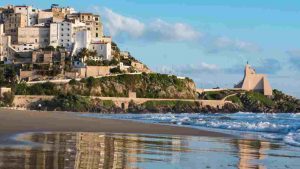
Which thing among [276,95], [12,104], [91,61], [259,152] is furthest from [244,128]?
[276,95]

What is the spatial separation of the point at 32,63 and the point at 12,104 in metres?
15.9

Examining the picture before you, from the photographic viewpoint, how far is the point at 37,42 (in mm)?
87812

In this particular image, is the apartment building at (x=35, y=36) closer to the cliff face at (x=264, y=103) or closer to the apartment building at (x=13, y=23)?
the apartment building at (x=13, y=23)

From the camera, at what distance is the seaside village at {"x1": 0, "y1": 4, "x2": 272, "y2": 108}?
7912cm

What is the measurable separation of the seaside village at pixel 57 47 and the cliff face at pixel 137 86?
72.4 inches

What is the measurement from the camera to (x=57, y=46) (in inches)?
3386

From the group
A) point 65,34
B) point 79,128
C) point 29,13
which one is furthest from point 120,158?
point 29,13

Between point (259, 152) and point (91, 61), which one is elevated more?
point (91, 61)

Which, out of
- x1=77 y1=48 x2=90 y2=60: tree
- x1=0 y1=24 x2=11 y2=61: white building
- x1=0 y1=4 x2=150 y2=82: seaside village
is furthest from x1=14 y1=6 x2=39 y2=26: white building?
x1=77 y1=48 x2=90 y2=60: tree

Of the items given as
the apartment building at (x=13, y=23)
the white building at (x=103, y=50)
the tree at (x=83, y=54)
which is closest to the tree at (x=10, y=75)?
the tree at (x=83, y=54)

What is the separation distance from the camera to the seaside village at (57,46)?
79500 millimetres

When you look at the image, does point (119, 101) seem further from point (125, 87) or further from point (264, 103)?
point (264, 103)

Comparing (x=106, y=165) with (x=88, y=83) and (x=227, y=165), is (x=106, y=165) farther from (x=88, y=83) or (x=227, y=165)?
(x=88, y=83)

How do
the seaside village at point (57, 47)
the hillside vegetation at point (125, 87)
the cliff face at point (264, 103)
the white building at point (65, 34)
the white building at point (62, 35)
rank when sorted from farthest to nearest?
the cliff face at point (264, 103), the white building at point (62, 35), the white building at point (65, 34), the seaside village at point (57, 47), the hillside vegetation at point (125, 87)
